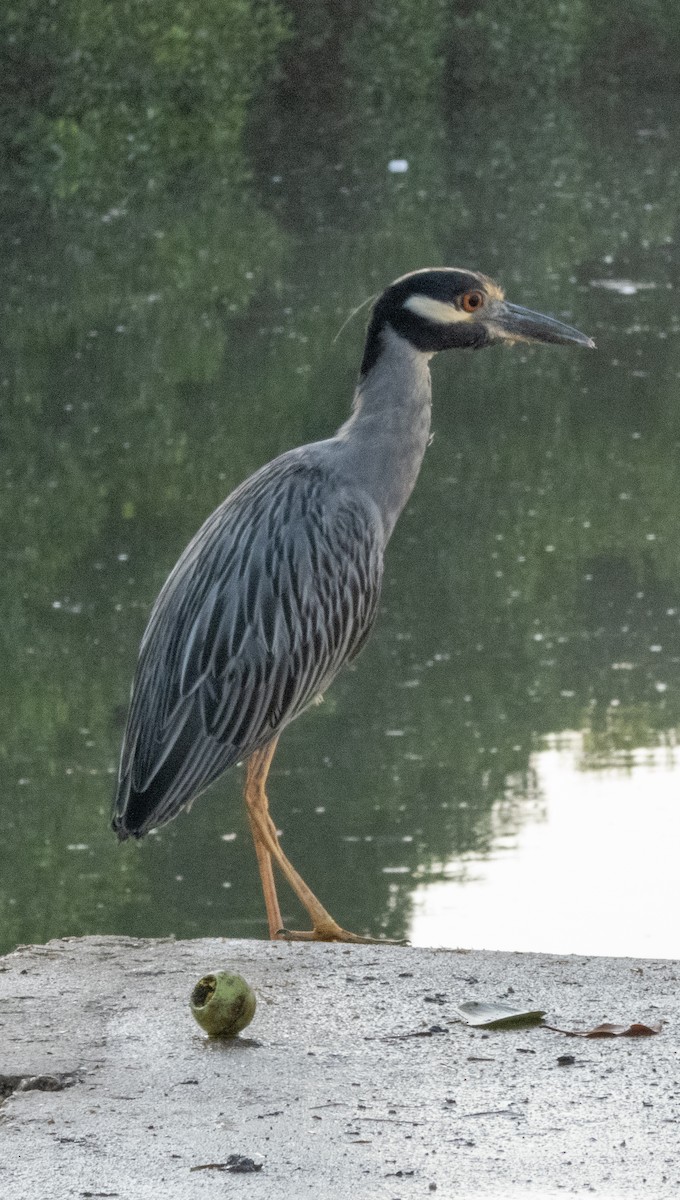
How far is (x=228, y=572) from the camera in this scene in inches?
174

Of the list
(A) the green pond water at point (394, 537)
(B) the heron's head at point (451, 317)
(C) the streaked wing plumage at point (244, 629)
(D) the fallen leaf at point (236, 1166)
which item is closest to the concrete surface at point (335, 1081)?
(D) the fallen leaf at point (236, 1166)

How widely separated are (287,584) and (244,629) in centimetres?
15

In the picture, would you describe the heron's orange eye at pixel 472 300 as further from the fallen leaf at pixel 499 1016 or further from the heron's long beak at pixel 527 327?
the fallen leaf at pixel 499 1016

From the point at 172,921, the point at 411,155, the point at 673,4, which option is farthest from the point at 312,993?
the point at 673,4

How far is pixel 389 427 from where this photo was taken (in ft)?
15.3

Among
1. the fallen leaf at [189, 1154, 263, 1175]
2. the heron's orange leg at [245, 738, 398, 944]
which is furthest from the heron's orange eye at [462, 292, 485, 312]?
the fallen leaf at [189, 1154, 263, 1175]

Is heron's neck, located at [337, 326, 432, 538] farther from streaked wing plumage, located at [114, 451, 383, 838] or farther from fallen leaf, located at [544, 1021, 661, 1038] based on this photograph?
fallen leaf, located at [544, 1021, 661, 1038]

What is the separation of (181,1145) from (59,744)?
17.5 feet

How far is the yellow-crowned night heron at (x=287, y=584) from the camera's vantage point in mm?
4344

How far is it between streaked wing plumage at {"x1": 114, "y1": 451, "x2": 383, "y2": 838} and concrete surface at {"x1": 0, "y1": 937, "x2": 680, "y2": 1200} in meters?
0.42

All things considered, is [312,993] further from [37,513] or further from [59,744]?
[37,513]

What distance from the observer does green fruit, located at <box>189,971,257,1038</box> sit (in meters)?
3.46

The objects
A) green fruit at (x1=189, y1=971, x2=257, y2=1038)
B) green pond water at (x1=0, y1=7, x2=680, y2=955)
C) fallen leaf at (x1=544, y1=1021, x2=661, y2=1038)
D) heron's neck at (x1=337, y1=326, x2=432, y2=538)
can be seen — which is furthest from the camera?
green pond water at (x1=0, y1=7, x2=680, y2=955)

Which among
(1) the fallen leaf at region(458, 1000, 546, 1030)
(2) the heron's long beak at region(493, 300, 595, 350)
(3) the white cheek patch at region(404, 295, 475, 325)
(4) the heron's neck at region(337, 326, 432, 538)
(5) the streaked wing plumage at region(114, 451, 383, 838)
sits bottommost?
(1) the fallen leaf at region(458, 1000, 546, 1030)
